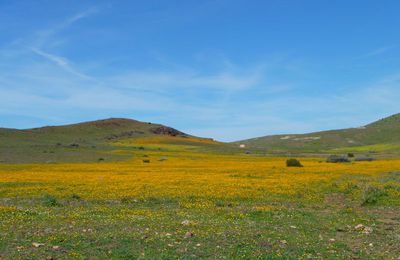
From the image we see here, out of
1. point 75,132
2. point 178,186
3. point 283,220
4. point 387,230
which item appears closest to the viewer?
point 387,230

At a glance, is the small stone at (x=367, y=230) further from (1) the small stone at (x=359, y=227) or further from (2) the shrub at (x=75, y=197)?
(2) the shrub at (x=75, y=197)

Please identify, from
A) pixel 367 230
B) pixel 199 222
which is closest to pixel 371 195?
pixel 367 230

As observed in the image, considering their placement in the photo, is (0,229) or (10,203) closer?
(0,229)

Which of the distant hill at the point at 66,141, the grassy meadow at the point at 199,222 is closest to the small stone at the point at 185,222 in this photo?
the grassy meadow at the point at 199,222

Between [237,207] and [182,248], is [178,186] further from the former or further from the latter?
[182,248]

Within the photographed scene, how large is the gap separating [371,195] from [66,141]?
11551 centimetres

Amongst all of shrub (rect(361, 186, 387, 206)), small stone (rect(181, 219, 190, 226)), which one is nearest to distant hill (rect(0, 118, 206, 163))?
shrub (rect(361, 186, 387, 206))

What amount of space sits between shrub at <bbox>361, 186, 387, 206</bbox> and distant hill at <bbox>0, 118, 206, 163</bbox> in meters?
59.1

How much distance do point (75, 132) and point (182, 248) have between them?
155 metres

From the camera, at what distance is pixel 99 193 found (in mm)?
31016

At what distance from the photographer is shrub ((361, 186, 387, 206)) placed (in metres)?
27.3

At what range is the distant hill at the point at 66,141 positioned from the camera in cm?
8219

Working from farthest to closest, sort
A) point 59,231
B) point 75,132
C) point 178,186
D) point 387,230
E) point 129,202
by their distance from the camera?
point 75,132
point 178,186
point 129,202
point 387,230
point 59,231

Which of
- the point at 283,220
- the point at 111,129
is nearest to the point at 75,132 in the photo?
the point at 111,129
